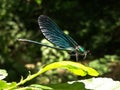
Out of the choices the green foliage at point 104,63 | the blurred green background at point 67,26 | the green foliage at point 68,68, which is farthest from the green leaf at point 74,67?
the blurred green background at point 67,26

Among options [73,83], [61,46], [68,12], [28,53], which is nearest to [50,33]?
[61,46]

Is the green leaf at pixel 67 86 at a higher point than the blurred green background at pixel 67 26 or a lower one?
lower

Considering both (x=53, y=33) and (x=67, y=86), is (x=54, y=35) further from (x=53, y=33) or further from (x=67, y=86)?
(x=67, y=86)

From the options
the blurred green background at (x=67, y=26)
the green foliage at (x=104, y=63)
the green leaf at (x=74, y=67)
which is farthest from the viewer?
the blurred green background at (x=67, y=26)

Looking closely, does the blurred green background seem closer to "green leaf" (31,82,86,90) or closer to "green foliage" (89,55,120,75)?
"green foliage" (89,55,120,75)

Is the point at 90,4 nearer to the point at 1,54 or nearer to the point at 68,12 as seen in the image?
the point at 68,12

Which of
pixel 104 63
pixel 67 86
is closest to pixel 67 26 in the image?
pixel 104 63

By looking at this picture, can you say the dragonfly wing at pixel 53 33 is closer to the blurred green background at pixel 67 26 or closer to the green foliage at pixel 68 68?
the green foliage at pixel 68 68
